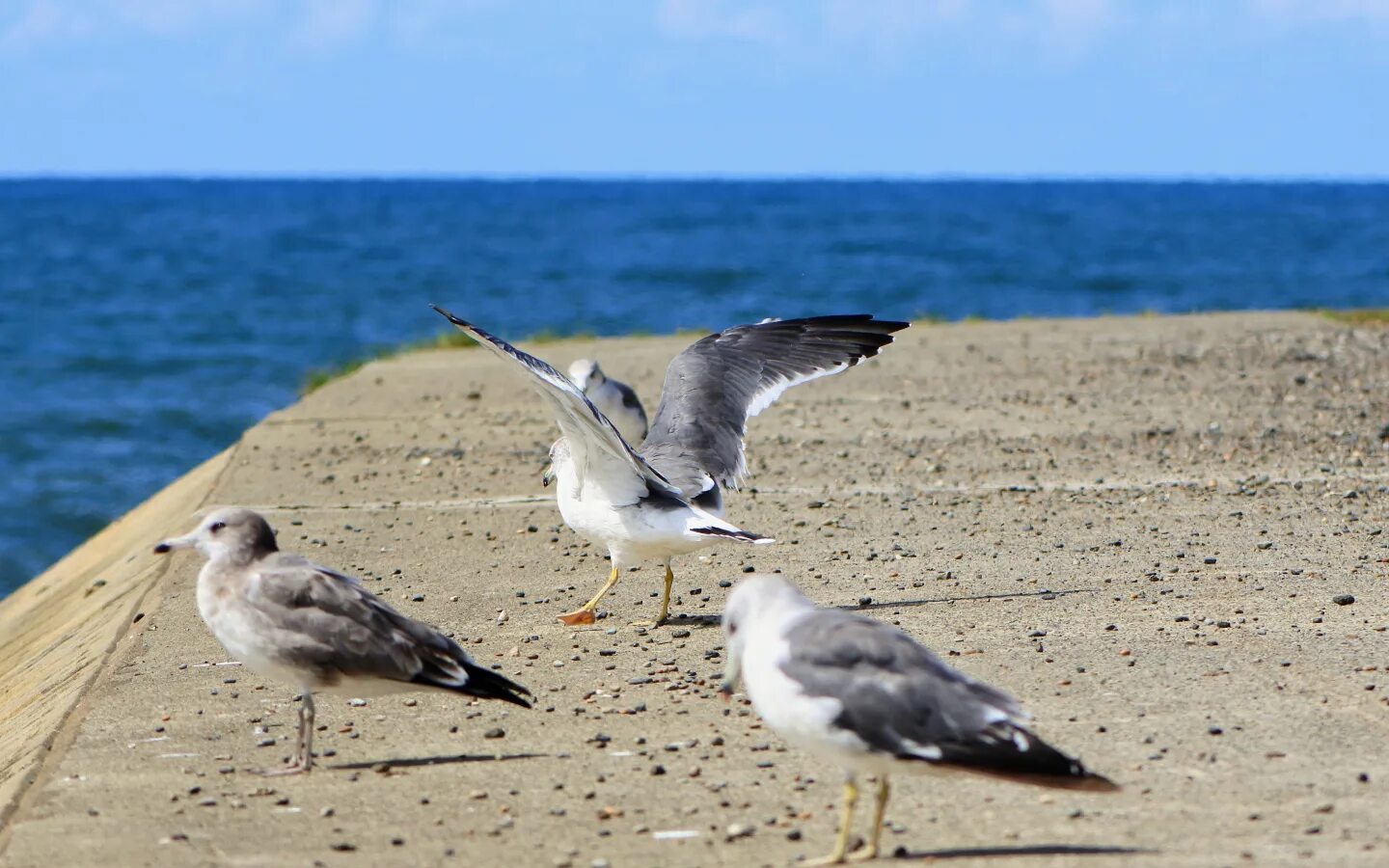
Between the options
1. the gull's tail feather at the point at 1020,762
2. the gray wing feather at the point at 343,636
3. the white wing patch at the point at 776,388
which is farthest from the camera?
the white wing patch at the point at 776,388

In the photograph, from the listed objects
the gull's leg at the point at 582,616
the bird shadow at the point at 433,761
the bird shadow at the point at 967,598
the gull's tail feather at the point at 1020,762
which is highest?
the bird shadow at the point at 967,598

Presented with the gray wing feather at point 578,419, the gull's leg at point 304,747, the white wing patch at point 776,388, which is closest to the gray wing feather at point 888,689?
the gull's leg at point 304,747

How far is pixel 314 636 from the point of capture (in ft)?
17.8

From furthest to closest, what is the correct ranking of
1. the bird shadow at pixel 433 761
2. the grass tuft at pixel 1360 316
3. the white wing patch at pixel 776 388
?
1. the grass tuft at pixel 1360 316
2. the white wing patch at pixel 776 388
3. the bird shadow at pixel 433 761

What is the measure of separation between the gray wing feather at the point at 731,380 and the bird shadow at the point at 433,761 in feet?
7.01

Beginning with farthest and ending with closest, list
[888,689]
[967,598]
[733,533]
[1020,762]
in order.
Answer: [967,598], [733,533], [888,689], [1020,762]

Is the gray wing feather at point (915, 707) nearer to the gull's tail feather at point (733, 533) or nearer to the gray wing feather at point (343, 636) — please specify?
the gray wing feather at point (343, 636)

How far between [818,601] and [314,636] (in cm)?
292

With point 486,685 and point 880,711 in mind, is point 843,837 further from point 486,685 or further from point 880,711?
point 486,685

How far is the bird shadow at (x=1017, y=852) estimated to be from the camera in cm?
450

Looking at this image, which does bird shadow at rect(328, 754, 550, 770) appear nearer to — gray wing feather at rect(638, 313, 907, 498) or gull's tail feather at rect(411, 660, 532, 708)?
gull's tail feather at rect(411, 660, 532, 708)

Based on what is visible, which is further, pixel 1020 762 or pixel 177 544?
pixel 177 544

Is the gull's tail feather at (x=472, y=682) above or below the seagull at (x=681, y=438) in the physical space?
below

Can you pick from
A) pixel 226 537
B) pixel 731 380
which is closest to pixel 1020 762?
pixel 226 537
